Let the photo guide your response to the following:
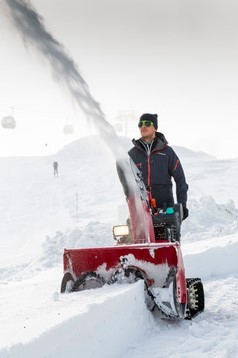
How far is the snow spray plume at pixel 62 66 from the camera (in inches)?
116

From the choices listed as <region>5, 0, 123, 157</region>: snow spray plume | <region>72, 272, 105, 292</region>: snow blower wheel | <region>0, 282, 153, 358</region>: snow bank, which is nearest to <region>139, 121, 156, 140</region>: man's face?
<region>5, 0, 123, 157</region>: snow spray plume

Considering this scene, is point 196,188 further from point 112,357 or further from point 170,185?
point 112,357

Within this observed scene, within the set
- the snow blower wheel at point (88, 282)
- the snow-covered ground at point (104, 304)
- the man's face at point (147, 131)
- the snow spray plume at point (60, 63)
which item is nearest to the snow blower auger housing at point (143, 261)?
the snow blower wheel at point (88, 282)

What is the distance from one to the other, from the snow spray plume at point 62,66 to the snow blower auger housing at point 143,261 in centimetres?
23

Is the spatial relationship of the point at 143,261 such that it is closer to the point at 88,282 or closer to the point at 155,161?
the point at 88,282

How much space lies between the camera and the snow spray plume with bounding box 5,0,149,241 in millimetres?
2938

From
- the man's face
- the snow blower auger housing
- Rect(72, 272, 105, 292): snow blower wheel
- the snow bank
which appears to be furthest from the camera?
the man's face

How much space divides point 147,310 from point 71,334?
Answer: 4.65ft

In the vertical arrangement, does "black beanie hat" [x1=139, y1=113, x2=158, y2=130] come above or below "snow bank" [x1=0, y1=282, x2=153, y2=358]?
above

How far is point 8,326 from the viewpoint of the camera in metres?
2.90

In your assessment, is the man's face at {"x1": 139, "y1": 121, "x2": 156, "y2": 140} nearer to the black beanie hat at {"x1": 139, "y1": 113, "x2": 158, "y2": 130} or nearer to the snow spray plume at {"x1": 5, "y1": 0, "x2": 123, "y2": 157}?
the black beanie hat at {"x1": 139, "y1": 113, "x2": 158, "y2": 130}

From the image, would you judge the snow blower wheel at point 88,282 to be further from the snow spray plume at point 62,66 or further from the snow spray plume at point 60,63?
the snow spray plume at point 60,63

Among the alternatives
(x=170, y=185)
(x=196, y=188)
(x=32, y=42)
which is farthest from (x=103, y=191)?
(x=32, y=42)

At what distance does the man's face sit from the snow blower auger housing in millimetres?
587
